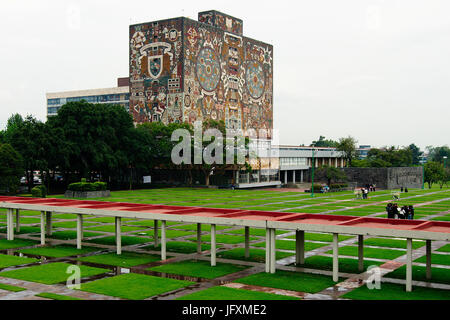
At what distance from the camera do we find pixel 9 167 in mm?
62062

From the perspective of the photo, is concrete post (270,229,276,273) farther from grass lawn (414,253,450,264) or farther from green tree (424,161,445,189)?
green tree (424,161,445,189)

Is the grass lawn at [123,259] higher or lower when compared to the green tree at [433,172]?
lower

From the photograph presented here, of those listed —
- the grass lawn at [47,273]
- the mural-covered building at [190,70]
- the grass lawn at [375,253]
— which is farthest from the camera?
the mural-covered building at [190,70]

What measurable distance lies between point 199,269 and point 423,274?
11.4 meters

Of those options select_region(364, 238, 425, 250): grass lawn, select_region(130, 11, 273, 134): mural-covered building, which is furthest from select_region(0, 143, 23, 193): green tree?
select_region(364, 238, 425, 250): grass lawn

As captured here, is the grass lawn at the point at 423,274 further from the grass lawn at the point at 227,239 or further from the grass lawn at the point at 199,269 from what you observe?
the grass lawn at the point at 227,239

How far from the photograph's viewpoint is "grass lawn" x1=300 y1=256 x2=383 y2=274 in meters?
26.2

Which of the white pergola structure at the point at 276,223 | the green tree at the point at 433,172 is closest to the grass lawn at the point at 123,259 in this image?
the white pergola structure at the point at 276,223

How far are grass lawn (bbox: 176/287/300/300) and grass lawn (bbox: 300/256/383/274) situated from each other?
6244 millimetres

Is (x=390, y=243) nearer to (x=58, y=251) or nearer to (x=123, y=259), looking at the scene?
(x=123, y=259)

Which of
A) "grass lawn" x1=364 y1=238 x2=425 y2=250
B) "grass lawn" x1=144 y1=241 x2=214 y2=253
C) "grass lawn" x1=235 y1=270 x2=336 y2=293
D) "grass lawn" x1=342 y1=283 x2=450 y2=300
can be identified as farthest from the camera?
"grass lawn" x1=364 y1=238 x2=425 y2=250

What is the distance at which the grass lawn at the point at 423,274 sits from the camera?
2400 centimetres

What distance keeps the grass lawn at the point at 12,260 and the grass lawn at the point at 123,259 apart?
2977 mm

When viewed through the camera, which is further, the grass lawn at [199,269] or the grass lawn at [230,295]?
the grass lawn at [199,269]
